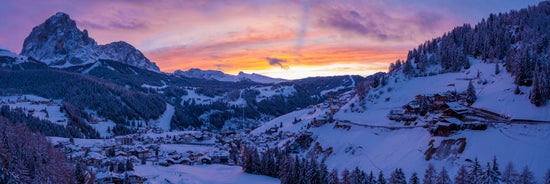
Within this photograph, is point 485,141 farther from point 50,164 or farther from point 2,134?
point 2,134

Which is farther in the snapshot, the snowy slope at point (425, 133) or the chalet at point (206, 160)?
the chalet at point (206, 160)

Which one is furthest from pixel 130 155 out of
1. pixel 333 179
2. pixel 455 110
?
pixel 455 110

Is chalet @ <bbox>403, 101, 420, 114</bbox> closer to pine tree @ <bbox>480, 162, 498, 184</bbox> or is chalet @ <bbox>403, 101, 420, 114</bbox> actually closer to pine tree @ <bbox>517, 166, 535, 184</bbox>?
pine tree @ <bbox>517, 166, 535, 184</bbox>

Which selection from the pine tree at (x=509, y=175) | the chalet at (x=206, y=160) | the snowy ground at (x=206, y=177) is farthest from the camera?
the chalet at (x=206, y=160)

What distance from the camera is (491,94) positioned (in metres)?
73.1

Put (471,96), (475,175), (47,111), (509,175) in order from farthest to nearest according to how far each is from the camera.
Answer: (47,111)
(471,96)
(509,175)
(475,175)

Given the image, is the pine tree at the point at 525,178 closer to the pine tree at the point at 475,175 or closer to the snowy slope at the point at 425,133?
the pine tree at the point at 475,175

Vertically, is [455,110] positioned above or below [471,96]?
below

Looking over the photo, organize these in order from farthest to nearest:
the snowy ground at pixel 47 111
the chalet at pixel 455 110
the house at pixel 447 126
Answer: the snowy ground at pixel 47 111, the chalet at pixel 455 110, the house at pixel 447 126

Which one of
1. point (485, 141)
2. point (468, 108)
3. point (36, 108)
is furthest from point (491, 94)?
point (36, 108)

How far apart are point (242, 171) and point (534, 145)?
158 ft

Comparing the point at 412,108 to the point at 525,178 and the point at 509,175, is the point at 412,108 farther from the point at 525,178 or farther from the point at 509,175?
the point at 525,178

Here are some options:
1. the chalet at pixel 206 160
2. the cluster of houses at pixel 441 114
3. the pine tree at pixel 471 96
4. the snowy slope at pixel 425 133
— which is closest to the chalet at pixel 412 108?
the cluster of houses at pixel 441 114

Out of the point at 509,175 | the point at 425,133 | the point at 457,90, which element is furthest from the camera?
the point at 457,90
